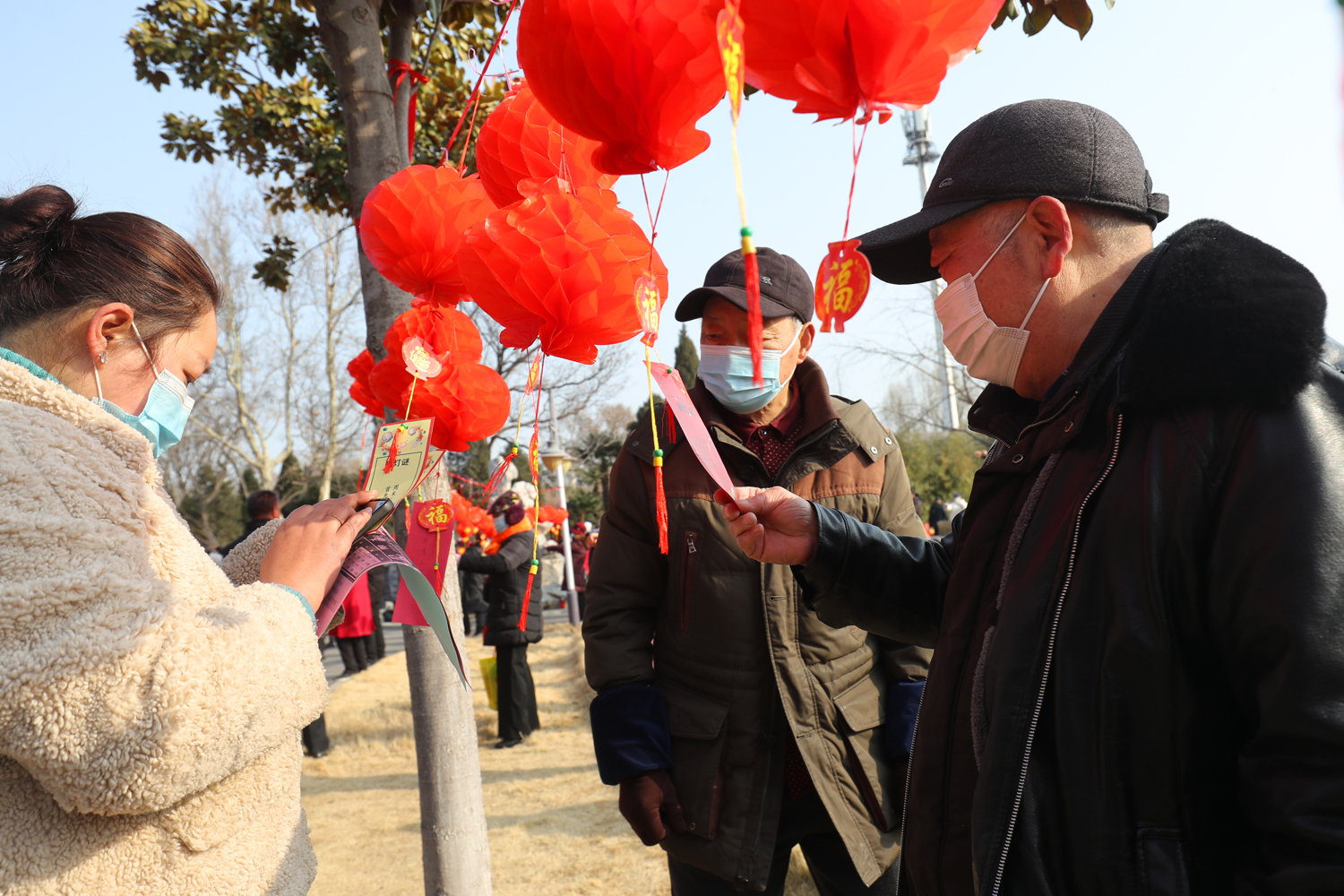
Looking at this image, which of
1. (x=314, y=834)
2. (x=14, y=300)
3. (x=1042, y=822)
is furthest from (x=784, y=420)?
(x=314, y=834)

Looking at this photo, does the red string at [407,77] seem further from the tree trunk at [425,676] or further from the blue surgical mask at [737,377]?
the blue surgical mask at [737,377]

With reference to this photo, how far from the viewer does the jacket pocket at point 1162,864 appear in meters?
0.96

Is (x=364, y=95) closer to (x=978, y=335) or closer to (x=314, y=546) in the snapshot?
(x=314, y=546)

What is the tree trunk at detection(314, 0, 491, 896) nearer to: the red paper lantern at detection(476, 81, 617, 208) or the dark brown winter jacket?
the dark brown winter jacket

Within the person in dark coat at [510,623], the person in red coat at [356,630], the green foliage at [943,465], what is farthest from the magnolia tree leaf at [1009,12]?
the green foliage at [943,465]

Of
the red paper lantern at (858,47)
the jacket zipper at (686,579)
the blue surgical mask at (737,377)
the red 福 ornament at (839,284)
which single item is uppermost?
the red paper lantern at (858,47)

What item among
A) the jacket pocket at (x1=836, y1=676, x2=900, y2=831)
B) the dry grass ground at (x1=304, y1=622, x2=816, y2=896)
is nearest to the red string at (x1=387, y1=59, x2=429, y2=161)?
the jacket pocket at (x1=836, y1=676, x2=900, y2=831)

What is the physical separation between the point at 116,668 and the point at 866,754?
66.4 inches

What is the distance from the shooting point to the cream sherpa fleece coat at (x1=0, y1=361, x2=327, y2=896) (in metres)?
1.08

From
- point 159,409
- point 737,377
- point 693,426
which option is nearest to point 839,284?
point 693,426

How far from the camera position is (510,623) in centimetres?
659

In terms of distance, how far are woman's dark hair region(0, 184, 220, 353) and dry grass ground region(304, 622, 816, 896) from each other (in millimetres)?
3533

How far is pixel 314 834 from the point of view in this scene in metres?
5.02

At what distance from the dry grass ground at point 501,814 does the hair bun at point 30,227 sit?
12.1ft
